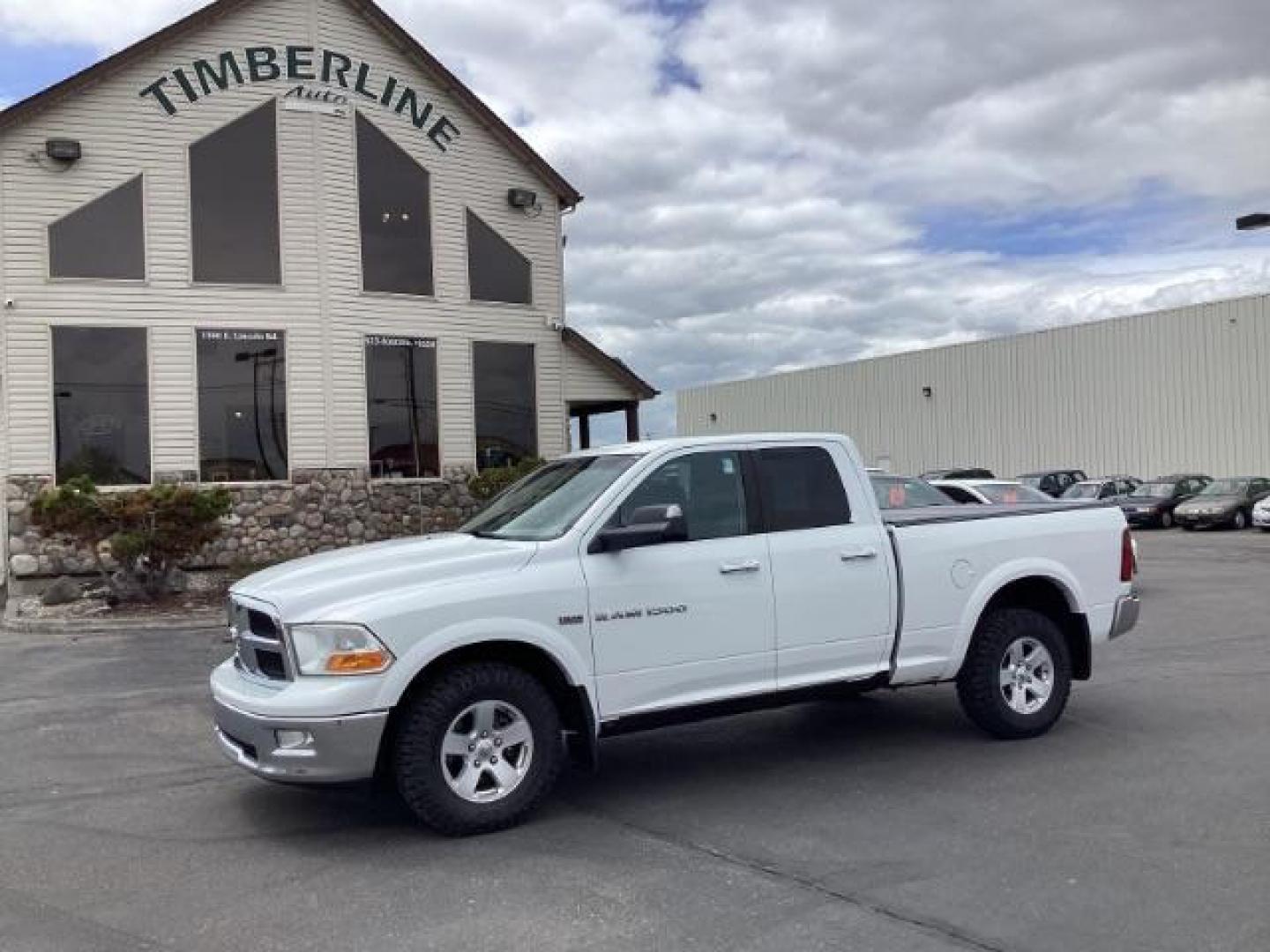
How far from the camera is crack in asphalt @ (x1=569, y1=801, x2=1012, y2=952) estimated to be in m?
4.39

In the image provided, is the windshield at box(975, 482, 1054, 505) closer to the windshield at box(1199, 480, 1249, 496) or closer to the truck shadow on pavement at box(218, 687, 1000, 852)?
the truck shadow on pavement at box(218, 687, 1000, 852)

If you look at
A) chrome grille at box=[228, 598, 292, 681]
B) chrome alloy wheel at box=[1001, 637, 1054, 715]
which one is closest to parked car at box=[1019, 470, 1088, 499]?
chrome alloy wheel at box=[1001, 637, 1054, 715]

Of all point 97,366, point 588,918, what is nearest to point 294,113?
point 97,366

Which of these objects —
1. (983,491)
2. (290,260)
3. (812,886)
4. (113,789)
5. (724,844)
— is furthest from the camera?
(290,260)

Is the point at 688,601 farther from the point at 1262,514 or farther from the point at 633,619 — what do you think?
the point at 1262,514

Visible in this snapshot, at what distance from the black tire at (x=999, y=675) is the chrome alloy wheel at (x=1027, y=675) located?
0.07 ft

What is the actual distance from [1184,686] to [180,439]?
14.2 metres

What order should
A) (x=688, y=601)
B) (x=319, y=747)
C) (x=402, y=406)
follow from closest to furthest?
(x=319, y=747) → (x=688, y=601) → (x=402, y=406)

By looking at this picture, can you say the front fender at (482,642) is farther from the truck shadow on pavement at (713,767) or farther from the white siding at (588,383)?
the white siding at (588,383)

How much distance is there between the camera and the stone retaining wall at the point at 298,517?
17.1m

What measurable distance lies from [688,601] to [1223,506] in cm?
2951

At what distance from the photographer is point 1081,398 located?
44.1m

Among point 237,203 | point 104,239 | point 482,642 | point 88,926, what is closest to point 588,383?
point 237,203

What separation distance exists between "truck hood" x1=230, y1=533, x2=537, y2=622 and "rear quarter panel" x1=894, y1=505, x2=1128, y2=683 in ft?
7.68
